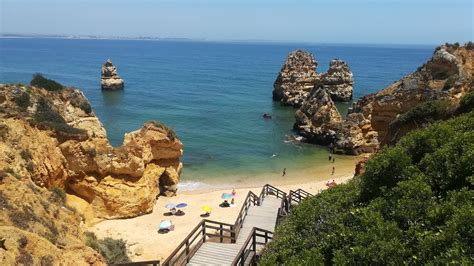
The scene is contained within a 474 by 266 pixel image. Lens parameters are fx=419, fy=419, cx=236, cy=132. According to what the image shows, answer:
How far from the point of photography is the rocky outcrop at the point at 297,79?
78875 mm

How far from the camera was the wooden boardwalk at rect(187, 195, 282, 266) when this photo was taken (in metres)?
14.2

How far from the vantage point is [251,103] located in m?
78.8

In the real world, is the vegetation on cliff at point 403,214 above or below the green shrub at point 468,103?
below

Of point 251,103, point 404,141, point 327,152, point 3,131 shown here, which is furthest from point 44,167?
point 251,103

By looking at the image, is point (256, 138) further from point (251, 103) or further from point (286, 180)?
point (251, 103)

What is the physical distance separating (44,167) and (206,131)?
34.4 meters

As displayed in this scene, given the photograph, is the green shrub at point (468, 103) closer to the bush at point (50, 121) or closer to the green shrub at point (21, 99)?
the bush at point (50, 121)

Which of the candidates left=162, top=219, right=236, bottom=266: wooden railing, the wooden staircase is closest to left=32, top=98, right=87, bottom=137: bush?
the wooden staircase

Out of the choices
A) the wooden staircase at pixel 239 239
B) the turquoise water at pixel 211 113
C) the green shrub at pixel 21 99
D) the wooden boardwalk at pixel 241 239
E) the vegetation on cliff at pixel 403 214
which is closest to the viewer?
the vegetation on cliff at pixel 403 214

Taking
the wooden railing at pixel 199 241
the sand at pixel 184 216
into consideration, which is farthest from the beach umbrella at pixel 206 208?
the wooden railing at pixel 199 241

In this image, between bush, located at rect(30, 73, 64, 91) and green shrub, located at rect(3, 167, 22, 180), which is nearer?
green shrub, located at rect(3, 167, 22, 180)

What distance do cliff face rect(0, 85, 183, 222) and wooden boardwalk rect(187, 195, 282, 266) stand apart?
971cm

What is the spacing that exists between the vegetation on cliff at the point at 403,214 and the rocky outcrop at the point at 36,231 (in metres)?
6.02

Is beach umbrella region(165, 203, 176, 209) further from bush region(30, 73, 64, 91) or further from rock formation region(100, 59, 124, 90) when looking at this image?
rock formation region(100, 59, 124, 90)
